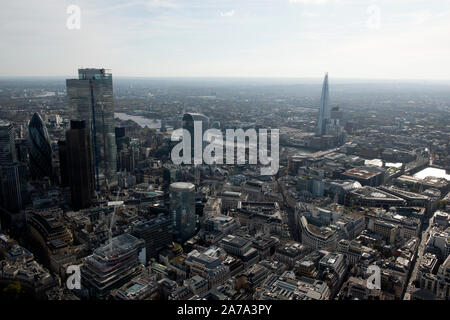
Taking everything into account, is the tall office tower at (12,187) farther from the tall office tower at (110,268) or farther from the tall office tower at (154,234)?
the tall office tower at (110,268)

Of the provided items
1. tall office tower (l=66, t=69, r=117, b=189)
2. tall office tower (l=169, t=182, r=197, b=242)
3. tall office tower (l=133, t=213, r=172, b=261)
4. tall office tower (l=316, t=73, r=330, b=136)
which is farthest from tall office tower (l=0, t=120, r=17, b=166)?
tall office tower (l=316, t=73, r=330, b=136)

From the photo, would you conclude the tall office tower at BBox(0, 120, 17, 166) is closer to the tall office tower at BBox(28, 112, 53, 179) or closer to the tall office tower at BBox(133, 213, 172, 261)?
the tall office tower at BBox(28, 112, 53, 179)

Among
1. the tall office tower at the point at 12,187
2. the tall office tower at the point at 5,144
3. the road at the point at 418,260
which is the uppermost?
the tall office tower at the point at 5,144

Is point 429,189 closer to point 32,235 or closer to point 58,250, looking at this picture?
point 58,250

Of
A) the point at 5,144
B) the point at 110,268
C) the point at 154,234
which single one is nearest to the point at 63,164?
the point at 5,144

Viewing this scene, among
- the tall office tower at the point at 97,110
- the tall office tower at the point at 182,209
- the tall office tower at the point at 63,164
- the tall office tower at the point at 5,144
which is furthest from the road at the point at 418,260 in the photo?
the tall office tower at the point at 5,144
